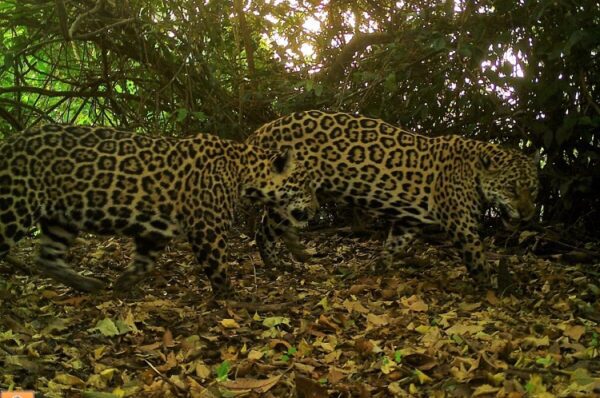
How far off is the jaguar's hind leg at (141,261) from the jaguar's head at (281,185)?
2.95 ft

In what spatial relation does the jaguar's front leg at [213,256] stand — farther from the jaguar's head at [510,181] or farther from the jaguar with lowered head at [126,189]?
the jaguar's head at [510,181]

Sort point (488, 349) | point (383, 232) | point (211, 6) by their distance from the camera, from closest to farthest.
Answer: point (488, 349)
point (211, 6)
point (383, 232)

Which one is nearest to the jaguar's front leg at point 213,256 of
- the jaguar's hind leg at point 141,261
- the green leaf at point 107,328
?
the jaguar's hind leg at point 141,261

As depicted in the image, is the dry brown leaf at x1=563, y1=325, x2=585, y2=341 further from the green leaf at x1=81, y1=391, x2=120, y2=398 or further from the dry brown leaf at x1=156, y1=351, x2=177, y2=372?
the green leaf at x1=81, y1=391, x2=120, y2=398

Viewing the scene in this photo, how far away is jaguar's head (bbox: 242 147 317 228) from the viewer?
6.61m

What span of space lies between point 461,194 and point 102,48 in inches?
183

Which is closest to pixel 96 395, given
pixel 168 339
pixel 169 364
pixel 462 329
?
pixel 169 364

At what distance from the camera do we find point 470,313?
5852mm

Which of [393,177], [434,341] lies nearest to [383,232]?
[393,177]

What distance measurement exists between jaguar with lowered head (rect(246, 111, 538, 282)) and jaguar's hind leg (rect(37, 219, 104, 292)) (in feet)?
6.30

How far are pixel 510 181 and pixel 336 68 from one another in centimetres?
299

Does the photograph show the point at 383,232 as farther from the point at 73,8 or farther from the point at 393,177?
the point at 73,8

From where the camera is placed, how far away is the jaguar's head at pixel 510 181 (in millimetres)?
6938

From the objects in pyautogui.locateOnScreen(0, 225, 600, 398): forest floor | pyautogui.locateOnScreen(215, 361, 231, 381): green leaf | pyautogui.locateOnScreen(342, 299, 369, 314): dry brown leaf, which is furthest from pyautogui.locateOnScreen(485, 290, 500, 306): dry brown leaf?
pyautogui.locateOnScreen(215, 361, 231, 381): green leaf
